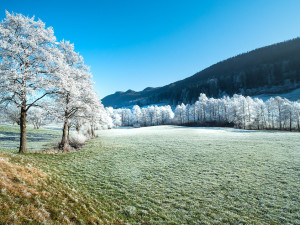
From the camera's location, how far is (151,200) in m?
8.09

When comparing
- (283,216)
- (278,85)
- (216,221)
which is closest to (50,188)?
(216,221)

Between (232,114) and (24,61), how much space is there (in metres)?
69.6

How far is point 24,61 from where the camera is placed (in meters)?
12.8

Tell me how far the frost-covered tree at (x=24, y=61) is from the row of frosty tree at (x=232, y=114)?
192 feet

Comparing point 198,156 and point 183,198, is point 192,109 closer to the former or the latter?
point 198,156

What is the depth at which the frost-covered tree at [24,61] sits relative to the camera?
11.7m

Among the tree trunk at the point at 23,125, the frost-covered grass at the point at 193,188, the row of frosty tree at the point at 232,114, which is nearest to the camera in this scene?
the frost-covered grass at the point at 193,188

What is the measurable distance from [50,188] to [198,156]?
45.7 feet

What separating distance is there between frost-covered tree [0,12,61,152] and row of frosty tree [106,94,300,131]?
58437 mm

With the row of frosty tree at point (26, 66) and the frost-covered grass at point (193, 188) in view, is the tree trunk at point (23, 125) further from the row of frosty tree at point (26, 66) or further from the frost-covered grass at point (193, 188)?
the frost-covered grass at point (193, 188)

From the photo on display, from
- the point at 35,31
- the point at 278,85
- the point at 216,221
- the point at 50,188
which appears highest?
the point at 278,85

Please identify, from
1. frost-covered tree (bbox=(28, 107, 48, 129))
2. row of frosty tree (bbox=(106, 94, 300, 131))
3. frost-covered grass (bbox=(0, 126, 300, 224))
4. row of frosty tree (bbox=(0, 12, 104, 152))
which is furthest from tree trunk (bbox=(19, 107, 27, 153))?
row of frosty tree (bbox=(106, 94, 300, 131))

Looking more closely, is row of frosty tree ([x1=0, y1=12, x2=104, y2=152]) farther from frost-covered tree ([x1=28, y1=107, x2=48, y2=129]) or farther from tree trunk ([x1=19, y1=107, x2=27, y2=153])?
frost-covered tree ([x1=28, y1=107, x2=48, y2=129])

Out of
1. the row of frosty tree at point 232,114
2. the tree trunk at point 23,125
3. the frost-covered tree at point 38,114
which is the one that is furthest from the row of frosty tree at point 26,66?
the row of frosty tree at point 232,114
